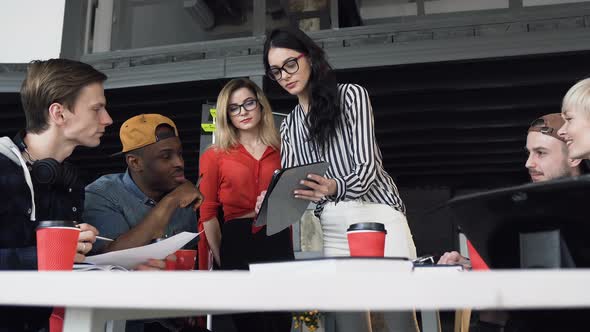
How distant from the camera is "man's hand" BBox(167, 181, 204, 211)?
5.86 ft

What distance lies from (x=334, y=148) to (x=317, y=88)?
247 mm

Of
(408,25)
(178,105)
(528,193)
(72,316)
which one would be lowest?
(72,316)

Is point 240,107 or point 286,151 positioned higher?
point 240,107

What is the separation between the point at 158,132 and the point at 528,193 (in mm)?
1714

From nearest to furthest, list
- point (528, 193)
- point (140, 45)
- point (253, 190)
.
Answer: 1. point (528, 193)
2. point (253, 190)
3. point (140, 45)

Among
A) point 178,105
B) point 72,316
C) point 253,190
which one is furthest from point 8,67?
point 72,316


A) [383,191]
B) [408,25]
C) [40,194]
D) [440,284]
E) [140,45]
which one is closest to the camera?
[440,284]

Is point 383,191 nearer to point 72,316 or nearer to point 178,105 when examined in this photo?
point 72,316

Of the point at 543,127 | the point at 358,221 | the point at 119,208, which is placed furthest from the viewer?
the point at 543,127

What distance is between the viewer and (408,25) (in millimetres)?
4914

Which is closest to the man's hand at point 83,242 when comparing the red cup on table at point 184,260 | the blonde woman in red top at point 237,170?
the red cup on table at point 184,260

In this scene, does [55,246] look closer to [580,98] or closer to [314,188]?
[314,188]

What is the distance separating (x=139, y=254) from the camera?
1.22 meters

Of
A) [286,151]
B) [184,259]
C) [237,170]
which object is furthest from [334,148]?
[184,259]
